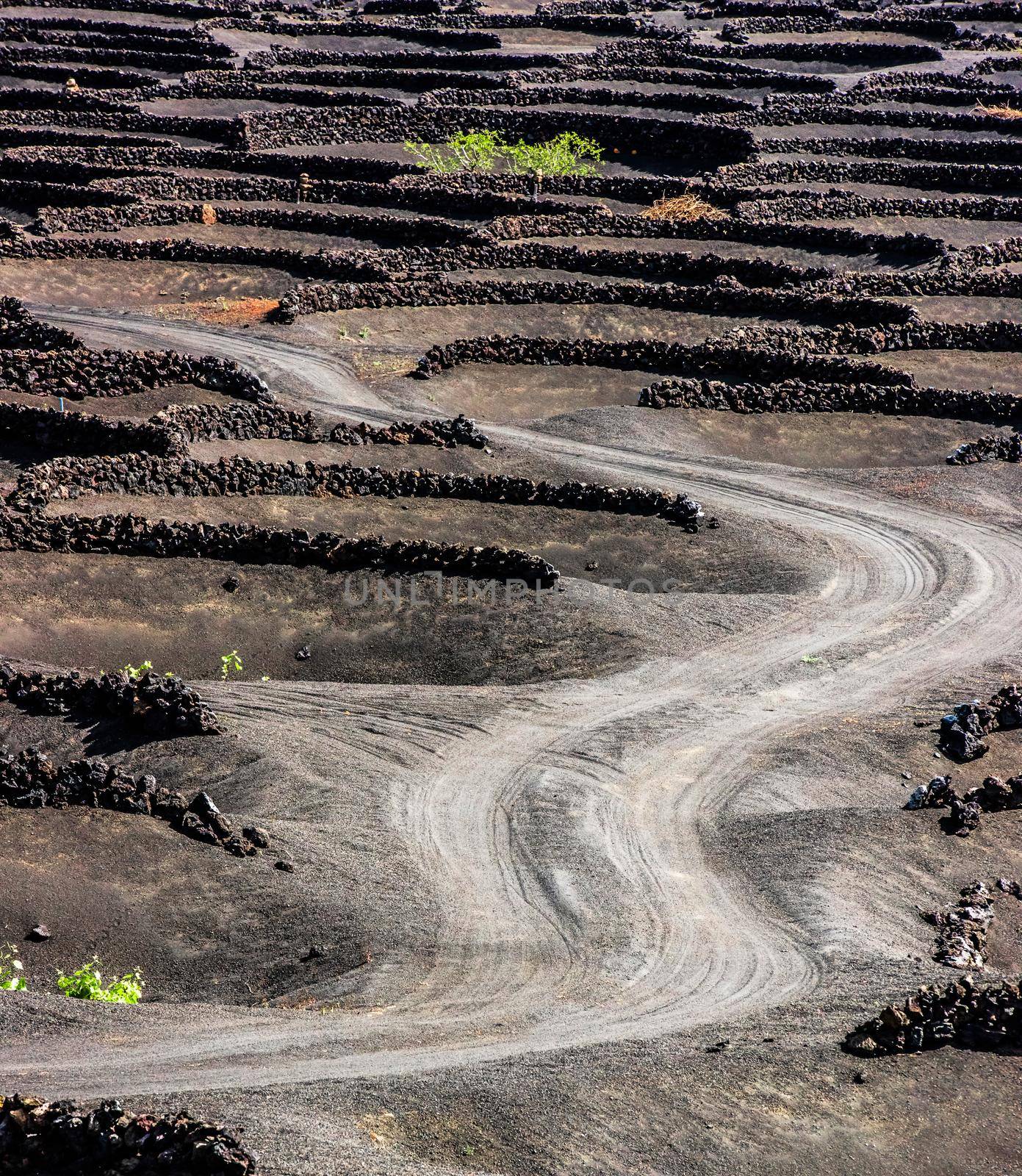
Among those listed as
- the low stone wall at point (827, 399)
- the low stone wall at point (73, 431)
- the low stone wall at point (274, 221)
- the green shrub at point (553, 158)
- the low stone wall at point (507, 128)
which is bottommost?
the low stone wall at point (73, 431)

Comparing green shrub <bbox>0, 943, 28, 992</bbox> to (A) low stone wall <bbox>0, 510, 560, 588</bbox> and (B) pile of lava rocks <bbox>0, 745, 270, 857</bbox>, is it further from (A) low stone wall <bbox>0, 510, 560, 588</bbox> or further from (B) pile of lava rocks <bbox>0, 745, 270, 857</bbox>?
(A) low stone wall <bbox>0, 510, 560, 588</bbox>

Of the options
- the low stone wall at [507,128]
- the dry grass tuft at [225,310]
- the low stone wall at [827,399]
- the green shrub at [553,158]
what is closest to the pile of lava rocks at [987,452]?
the low stone wall at [827,399]

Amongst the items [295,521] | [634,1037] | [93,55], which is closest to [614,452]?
[295,521]

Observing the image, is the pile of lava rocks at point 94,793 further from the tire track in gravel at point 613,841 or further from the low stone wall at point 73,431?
the low stone wall at point 73,431

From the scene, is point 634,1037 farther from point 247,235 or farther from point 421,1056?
point 247,235

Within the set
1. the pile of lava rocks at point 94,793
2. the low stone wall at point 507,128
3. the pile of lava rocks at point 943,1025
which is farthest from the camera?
the low stone wall at point 507,128

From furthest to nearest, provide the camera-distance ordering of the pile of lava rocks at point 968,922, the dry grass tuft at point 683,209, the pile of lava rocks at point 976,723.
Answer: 1. the dry grass tuft at point 683,209
2. the pile of lava rocks at point 976,723
3. the pile of lava rocks at point 968,922
